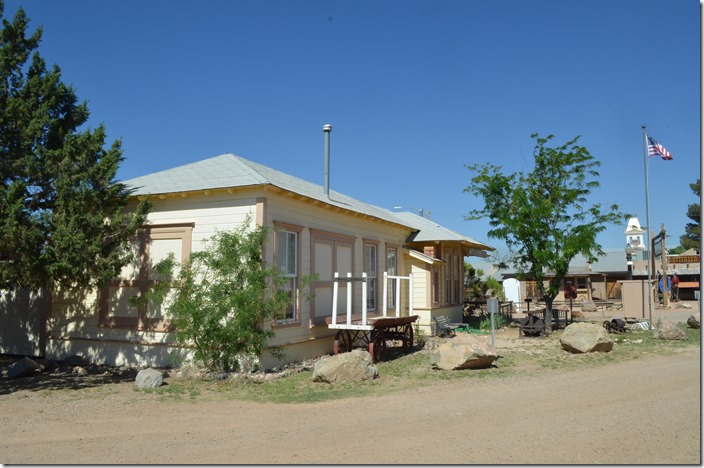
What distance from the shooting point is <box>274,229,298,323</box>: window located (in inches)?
462

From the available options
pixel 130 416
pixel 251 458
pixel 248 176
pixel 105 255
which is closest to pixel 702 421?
pixel 251 458

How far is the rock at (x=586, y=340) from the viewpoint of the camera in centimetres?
1296

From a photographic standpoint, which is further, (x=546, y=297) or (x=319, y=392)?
(x=546, y=297)

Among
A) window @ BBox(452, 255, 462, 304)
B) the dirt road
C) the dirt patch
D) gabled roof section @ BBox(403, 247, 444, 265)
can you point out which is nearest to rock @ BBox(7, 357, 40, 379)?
the dirt patch

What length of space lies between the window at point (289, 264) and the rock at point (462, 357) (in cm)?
322

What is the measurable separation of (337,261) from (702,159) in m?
9.09

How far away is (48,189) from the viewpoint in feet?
34.3

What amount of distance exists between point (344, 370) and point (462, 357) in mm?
2462

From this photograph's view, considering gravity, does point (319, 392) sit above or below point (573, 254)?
below

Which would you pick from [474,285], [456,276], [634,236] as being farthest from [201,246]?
[634,236]

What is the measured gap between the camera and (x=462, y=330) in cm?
2009

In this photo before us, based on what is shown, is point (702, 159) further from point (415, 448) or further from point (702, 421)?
point (415, 448)

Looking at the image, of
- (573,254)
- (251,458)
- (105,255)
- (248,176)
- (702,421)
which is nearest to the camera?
(251,458)

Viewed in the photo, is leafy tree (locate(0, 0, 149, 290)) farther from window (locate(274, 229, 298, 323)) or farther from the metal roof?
window (locate(274, 229, 298, 323))
